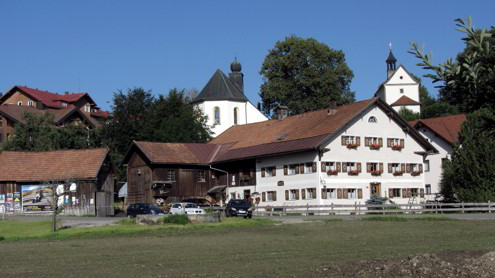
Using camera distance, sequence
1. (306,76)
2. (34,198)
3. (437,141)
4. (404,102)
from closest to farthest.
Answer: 1. (34,198)
2. (437,141)
3. (306,76)
4. (404,102)

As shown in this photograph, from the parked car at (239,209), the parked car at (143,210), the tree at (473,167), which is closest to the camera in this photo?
the parked car at (143,210)

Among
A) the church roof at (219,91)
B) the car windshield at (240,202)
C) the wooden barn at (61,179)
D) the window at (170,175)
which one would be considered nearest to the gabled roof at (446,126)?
the window at (170,175)

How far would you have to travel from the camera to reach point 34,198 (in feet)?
200

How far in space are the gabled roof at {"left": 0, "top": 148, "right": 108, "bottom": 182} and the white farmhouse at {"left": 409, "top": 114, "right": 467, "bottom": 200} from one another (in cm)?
3578

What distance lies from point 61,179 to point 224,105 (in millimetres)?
49374

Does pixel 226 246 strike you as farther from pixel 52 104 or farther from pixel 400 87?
pixel 52 104

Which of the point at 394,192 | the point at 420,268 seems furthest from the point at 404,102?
the point at 420,268

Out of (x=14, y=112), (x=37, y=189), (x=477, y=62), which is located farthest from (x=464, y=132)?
(x=14, y=112)

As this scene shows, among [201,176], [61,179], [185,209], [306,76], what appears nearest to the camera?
[185,209]

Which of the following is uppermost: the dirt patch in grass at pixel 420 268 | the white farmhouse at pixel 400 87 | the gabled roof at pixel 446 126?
the white farmhouse at pixel 400 87

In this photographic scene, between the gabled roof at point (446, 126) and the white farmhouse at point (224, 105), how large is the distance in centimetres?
3458

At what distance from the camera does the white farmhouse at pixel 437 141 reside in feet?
246

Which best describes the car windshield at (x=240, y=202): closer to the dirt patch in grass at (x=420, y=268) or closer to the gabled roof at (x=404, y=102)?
the dirt patch in grass at (x=420, y=268)

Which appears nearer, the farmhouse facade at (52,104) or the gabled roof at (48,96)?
the farmhouse facade at (52,104)
